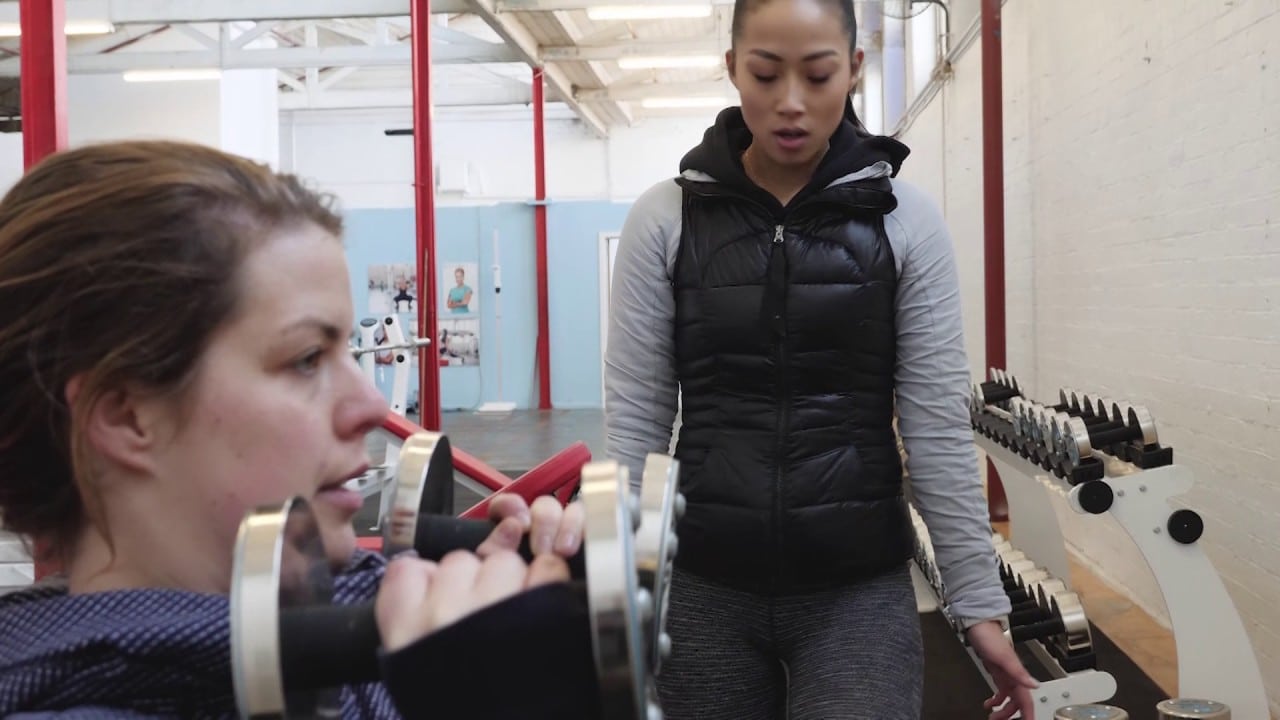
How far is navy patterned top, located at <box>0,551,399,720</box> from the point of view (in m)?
0.61

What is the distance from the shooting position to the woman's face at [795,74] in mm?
1391

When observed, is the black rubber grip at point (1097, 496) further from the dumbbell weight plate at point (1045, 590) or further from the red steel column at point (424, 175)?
the red steel column at point (424, 175)

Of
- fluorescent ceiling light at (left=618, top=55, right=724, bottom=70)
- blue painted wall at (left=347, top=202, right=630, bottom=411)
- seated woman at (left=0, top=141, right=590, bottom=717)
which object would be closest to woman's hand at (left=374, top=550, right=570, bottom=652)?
seated woman at (left=0, top=141, right=590, bottom=717)

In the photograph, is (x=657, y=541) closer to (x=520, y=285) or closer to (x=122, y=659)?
(x=122, y=659)

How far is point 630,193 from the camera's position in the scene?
45.1 ft

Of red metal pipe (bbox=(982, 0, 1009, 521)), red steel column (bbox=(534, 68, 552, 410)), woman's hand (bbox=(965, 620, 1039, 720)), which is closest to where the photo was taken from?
woman's hand (bbox=(965, 620, 1039, 720))

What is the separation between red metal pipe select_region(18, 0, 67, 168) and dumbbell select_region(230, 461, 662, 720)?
308cm

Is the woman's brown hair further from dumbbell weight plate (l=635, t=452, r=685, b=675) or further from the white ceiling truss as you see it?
the white ceiling truss

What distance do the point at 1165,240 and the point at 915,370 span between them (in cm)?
249

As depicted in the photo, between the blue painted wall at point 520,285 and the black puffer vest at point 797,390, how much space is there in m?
11.1

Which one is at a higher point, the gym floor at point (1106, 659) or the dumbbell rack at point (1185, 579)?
the dumbbell rack at point (1185, 579)

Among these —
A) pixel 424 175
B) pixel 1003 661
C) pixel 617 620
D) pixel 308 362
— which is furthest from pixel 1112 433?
pixel 424 175

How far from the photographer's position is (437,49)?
9789 millimetres

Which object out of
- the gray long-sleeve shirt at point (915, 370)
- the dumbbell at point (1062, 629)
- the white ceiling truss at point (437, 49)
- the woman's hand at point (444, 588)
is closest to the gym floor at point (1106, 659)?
the dumbbell at point (1062, 629)
